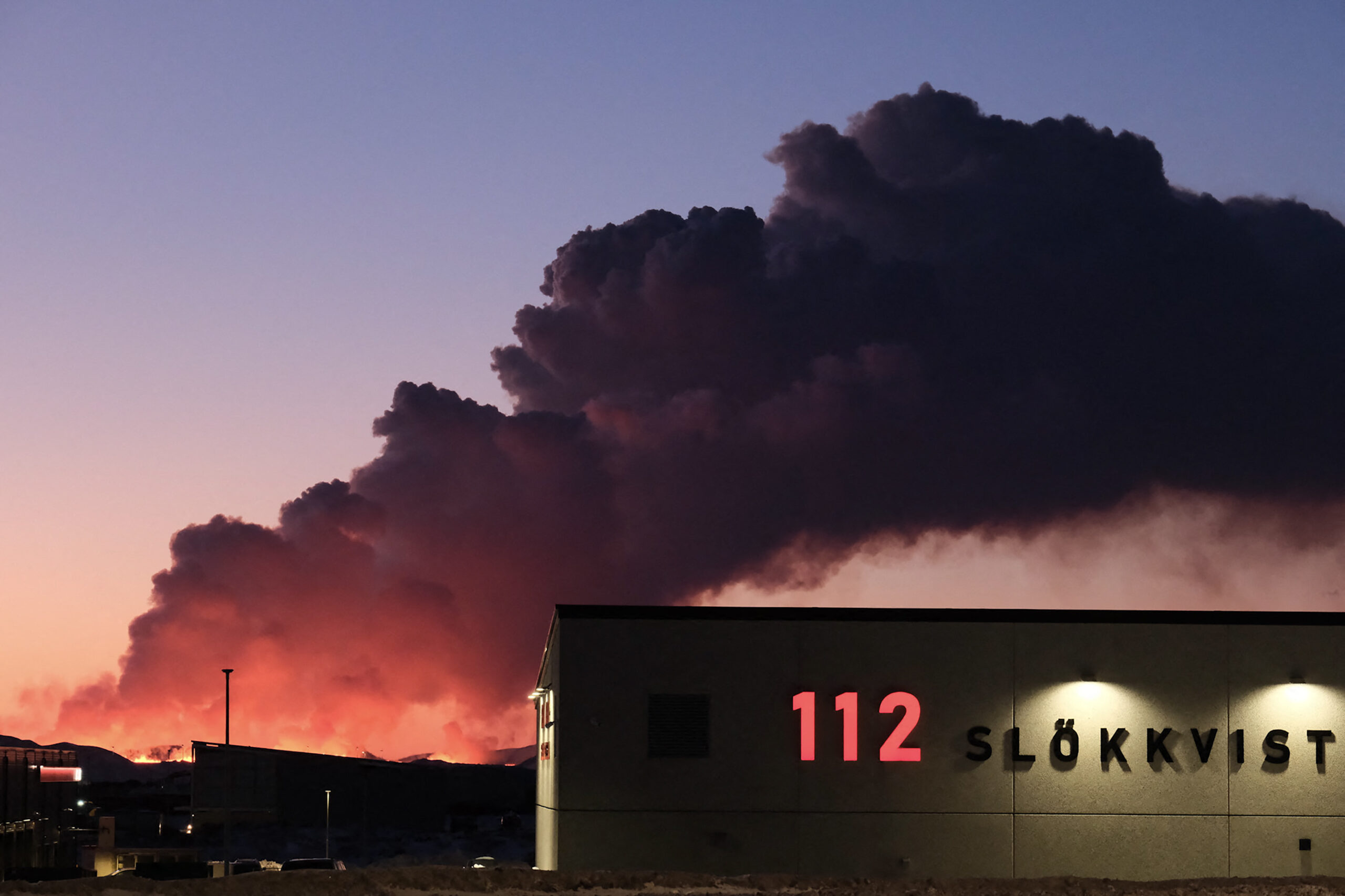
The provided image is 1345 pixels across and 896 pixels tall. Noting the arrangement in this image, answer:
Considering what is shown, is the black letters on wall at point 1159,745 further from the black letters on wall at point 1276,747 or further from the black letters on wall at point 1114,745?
the black letters on wall at point 1276,747

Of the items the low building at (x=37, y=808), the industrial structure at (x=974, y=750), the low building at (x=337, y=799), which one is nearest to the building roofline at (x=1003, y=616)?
the industrial structure at (x=974, y=750)

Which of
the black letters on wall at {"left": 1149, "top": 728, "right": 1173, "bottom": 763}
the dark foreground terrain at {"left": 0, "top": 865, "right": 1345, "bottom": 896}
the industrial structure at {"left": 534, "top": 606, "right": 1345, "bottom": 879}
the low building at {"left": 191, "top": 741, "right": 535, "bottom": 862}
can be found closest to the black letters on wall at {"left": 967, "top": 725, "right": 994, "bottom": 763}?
the industrial structure at {"left": 534, "top": 606, "right": 1345, "bottom": 879}

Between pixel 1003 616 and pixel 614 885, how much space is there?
11374 millimetres

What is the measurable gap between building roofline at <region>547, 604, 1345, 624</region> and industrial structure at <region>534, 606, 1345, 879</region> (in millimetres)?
55

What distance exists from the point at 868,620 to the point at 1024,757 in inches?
191

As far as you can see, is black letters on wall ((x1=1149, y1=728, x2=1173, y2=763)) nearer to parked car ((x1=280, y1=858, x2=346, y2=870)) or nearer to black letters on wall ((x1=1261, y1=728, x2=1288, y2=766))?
black letters on wall ((x1=1261, y1=728, x2=1288, y2=766))

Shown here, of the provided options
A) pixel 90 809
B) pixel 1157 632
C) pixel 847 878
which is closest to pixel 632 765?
pixel 847 878

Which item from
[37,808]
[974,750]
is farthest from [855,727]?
[37,808]

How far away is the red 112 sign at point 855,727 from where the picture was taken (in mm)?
35750

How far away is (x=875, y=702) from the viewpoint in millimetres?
36031

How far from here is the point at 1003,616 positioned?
35.9m

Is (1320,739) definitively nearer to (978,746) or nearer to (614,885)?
(978,746)

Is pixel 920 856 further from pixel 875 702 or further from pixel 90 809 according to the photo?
pixel 90 809

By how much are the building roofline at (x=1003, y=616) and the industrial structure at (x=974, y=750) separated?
0.18 ft
